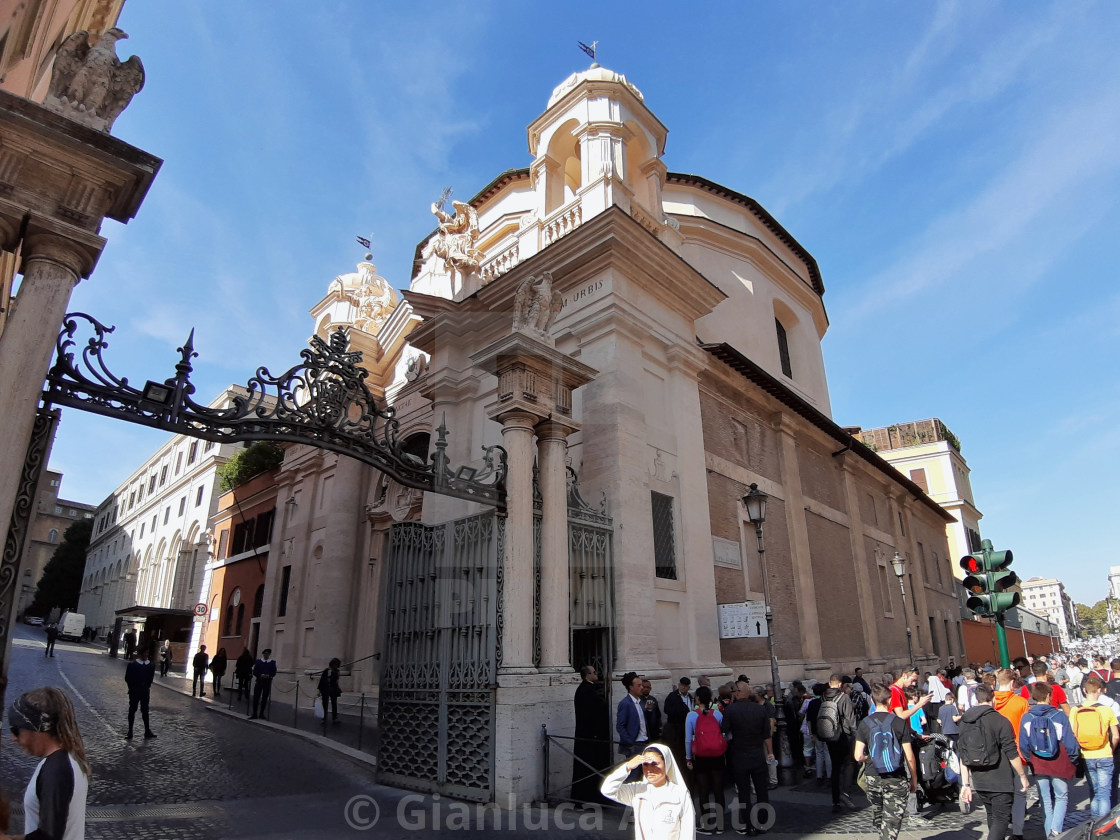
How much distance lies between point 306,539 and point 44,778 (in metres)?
19.1

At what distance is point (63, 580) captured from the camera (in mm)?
64875

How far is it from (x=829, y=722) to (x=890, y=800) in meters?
2.16

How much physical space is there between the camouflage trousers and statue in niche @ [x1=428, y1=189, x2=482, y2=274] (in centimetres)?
1193

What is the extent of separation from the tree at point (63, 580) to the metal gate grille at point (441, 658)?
71.9 m

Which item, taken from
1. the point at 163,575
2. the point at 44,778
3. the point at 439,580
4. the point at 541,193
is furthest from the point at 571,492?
the point at 163,575

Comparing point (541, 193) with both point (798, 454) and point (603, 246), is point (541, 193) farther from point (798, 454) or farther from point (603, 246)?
point (798, 454)

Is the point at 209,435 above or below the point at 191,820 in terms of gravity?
above

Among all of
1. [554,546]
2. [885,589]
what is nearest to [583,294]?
[554,546]

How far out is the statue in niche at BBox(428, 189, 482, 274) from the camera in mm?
14719

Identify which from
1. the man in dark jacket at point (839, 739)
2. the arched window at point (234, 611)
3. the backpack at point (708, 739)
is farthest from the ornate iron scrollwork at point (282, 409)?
the arched window at point (234, 611)

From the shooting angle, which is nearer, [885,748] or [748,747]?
[885,748]

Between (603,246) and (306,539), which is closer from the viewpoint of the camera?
(603,246)

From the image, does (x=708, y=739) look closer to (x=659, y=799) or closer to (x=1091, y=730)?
(x=1091, y=730)

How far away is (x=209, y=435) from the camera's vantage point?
631cm
